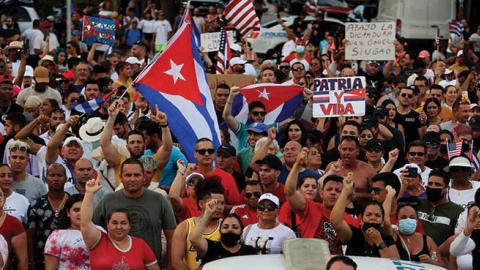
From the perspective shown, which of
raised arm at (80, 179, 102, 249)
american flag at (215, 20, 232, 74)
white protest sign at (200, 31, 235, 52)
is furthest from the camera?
white protest sign at (200, 31, 235, 52)

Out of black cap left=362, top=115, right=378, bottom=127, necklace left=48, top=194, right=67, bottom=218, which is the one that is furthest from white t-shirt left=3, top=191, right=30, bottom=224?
black cap left=362, top=115, right=378, bottom=127

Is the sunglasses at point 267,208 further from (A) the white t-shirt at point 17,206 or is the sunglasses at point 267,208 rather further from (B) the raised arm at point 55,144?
(B) the raised arm at point 55,144

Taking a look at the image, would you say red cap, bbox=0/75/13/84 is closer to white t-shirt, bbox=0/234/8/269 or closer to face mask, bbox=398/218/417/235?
white t-shirt, bbox=0/234/8/269

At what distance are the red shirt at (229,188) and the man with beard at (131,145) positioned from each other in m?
0.53

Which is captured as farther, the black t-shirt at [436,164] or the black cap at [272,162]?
the black t-shirt at [436,164]

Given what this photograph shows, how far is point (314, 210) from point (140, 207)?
4.53 ft

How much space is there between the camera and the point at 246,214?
500 inches

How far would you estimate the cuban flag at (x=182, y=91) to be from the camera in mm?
Answer: 14938

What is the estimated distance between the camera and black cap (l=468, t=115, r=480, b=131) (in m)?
16.6

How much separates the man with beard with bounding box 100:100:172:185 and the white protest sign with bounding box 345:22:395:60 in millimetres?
7517

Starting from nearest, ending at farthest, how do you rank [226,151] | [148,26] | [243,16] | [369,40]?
[226,151] < [369,40] < [243,16] < [148,26]

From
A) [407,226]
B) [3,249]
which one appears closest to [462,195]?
[407,226]

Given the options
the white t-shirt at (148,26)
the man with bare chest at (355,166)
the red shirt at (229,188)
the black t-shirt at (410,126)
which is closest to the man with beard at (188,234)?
the red shirt at (229,188)

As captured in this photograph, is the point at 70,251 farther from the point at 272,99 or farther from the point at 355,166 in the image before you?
the point at 272,99
